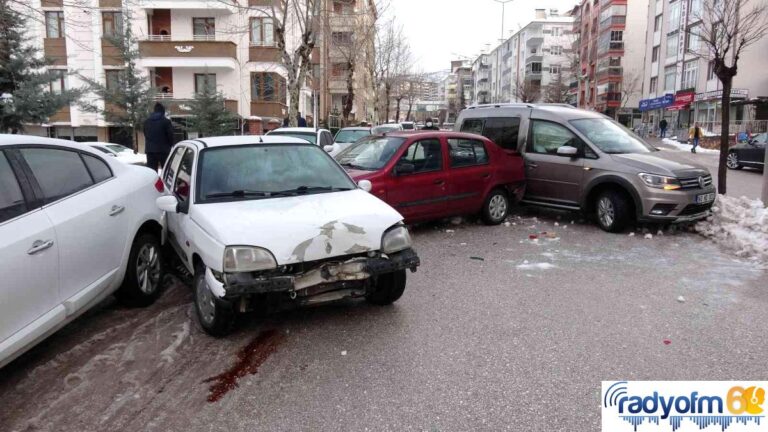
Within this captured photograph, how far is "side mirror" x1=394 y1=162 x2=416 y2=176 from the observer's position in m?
7.96

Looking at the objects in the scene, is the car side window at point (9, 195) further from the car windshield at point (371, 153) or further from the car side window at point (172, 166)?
the car windshield at point (371, 153)

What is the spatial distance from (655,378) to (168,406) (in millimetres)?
3264

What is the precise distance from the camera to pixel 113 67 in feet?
111

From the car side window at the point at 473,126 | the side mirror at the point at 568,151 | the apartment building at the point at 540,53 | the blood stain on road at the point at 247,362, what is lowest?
the blood stain on road at the point at 247,362

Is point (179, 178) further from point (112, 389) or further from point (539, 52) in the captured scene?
point (539, 52)

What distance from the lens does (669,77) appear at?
5638 centimetres

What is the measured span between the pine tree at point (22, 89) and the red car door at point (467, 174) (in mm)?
14722

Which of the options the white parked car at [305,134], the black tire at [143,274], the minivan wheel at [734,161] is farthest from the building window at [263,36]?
the black tire at [143,274]

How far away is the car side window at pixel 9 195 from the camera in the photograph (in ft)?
11.9

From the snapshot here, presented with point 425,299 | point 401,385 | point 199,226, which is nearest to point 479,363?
point 401,385

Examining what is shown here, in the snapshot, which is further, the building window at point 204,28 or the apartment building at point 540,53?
the apartment building at point 540,53

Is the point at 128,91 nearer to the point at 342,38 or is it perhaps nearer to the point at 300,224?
the point at 342,38

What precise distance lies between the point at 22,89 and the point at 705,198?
18429mm

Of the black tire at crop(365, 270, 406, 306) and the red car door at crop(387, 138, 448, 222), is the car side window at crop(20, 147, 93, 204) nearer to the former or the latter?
the black tire at crop(365, 270, 406, 306)
